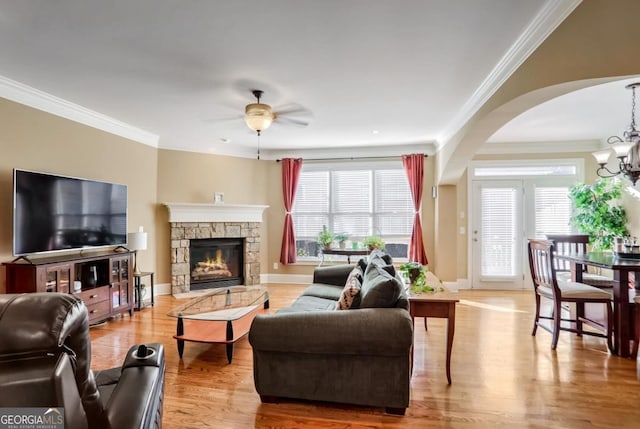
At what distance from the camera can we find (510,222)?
5.80 m

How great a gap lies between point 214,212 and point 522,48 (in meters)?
5.05

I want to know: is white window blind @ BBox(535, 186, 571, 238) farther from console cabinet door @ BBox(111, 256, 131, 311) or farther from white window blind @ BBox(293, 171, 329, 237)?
console cabinet door @ BBox(111, 256, 131, 311)

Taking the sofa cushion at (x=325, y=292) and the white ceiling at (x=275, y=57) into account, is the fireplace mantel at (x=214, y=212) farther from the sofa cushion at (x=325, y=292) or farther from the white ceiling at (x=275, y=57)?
the sofa cushion at (x=325, y=292)

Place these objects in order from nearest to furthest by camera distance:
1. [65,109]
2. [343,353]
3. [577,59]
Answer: [577,59] → [343,353] → [65,109]

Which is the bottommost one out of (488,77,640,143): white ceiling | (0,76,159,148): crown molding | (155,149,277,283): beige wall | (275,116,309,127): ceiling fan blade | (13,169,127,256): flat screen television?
(13,169,127,256): flat screen television

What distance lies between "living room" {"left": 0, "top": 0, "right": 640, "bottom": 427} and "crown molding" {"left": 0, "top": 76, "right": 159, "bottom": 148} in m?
0.02

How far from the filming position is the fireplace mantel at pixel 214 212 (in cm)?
555

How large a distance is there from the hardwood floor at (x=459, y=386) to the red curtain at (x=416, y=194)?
2114 mm

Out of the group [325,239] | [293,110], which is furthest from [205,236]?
[293,110]

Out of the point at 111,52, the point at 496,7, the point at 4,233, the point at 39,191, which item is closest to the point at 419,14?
the point at 496,7

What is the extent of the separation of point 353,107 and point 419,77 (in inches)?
39.4

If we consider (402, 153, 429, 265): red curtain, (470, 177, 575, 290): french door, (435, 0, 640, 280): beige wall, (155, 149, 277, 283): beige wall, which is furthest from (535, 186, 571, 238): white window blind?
(155, 149, 277, 283): beige wall

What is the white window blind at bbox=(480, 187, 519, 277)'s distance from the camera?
5.81m

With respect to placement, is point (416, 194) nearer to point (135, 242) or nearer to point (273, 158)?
point (273, 158)
